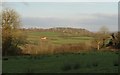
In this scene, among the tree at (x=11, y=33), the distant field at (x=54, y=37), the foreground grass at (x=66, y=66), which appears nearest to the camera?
the foreground grass at (x=66, y=66)

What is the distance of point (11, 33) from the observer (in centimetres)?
4141

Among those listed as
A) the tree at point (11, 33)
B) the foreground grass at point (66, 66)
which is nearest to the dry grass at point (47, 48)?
the tree at point (11, 33)

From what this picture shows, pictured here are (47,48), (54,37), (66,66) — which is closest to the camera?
(66,66)

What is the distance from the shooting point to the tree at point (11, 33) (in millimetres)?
37906

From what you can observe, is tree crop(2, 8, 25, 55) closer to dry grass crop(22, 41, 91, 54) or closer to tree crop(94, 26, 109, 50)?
dry grass crop(22, 41, 91, 54)

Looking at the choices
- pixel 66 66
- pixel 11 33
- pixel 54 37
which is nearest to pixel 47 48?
pixel 11 33

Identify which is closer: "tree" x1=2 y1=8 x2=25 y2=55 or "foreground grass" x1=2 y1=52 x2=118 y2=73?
"foreground grass" x1=2 y1=52 x2=118 y2=73

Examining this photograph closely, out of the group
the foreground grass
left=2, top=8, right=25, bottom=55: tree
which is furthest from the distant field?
the foreground grass

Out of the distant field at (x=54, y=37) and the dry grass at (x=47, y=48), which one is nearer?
the dry grass at (x=47, y=48)

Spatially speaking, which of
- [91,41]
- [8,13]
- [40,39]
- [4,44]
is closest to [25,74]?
[4,44]

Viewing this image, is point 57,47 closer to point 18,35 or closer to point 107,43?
point 18,35

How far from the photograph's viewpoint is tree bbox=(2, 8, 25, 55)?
37.9 metres

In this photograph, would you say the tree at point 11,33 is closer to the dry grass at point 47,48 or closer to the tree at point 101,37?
the dry grass at point 47,48

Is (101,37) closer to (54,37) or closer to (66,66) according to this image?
(54,37)
